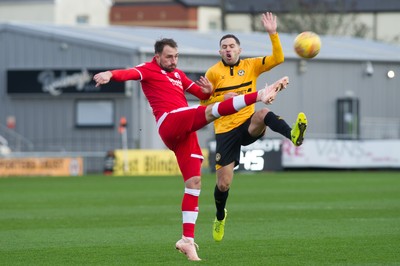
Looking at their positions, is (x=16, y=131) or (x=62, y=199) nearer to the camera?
(x=62, y=199)

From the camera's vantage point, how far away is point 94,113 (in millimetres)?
48469

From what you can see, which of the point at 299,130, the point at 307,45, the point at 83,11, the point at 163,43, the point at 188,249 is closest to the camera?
the point at 188,249

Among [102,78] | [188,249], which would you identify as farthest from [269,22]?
[188,249]

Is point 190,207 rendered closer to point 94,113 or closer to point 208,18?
point 94,113

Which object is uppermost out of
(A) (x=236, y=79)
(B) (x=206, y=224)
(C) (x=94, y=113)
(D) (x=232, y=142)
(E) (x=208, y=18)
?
(E) (x=208, y=18)

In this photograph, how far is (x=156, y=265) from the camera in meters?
12.3

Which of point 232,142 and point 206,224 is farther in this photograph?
point 206,224

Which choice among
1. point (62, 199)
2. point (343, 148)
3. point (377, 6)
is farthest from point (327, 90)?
point (377, 6)

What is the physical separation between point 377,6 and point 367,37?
137 inches

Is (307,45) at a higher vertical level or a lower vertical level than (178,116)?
higher

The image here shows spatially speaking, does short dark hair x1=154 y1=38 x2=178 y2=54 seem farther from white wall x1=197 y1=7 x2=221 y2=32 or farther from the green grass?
white wall x1=197 y1=7 x2=221 y2=32

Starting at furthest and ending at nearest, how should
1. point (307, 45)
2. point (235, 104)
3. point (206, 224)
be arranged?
1. point (206, 224)
2. point (307, 45)
3. point (235, 104)

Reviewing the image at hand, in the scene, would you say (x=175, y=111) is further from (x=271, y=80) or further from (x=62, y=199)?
(x=271, y=80)

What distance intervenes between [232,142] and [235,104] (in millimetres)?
2751
